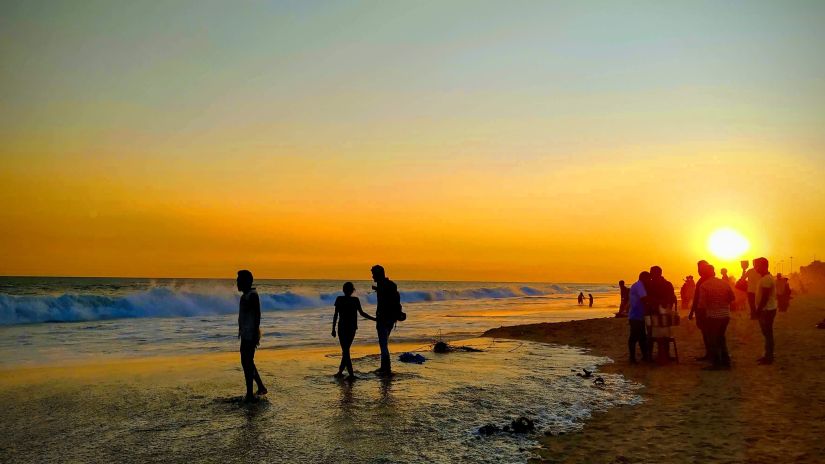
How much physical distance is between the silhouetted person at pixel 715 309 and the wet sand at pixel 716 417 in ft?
1.57

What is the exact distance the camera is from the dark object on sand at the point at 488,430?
759 cm

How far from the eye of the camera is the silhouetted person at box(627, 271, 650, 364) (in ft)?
45.0

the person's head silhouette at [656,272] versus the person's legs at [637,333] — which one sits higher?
the person's head silhouette at [656,272]

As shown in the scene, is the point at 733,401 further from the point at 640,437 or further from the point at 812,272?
the point at 812,272

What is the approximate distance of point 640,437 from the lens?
24.1ft

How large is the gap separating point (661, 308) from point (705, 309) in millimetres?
1351

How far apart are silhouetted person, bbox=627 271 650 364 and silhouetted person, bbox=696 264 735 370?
51.1 inches

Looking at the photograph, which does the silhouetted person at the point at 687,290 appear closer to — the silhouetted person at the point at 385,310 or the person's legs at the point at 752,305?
the person's legs at the point at 752,305

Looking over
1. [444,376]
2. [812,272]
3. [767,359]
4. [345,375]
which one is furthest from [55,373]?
[812,272]

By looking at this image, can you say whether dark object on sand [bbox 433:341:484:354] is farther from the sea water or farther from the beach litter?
the beach litter

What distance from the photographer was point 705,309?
12.6m

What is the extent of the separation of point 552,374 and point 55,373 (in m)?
12.4

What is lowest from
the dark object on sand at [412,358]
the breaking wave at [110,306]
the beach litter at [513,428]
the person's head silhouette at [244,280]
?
the breaking wave at [110,306]

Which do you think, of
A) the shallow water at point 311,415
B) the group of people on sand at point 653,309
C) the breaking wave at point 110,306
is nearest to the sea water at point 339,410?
the shallow water at point 311,415
